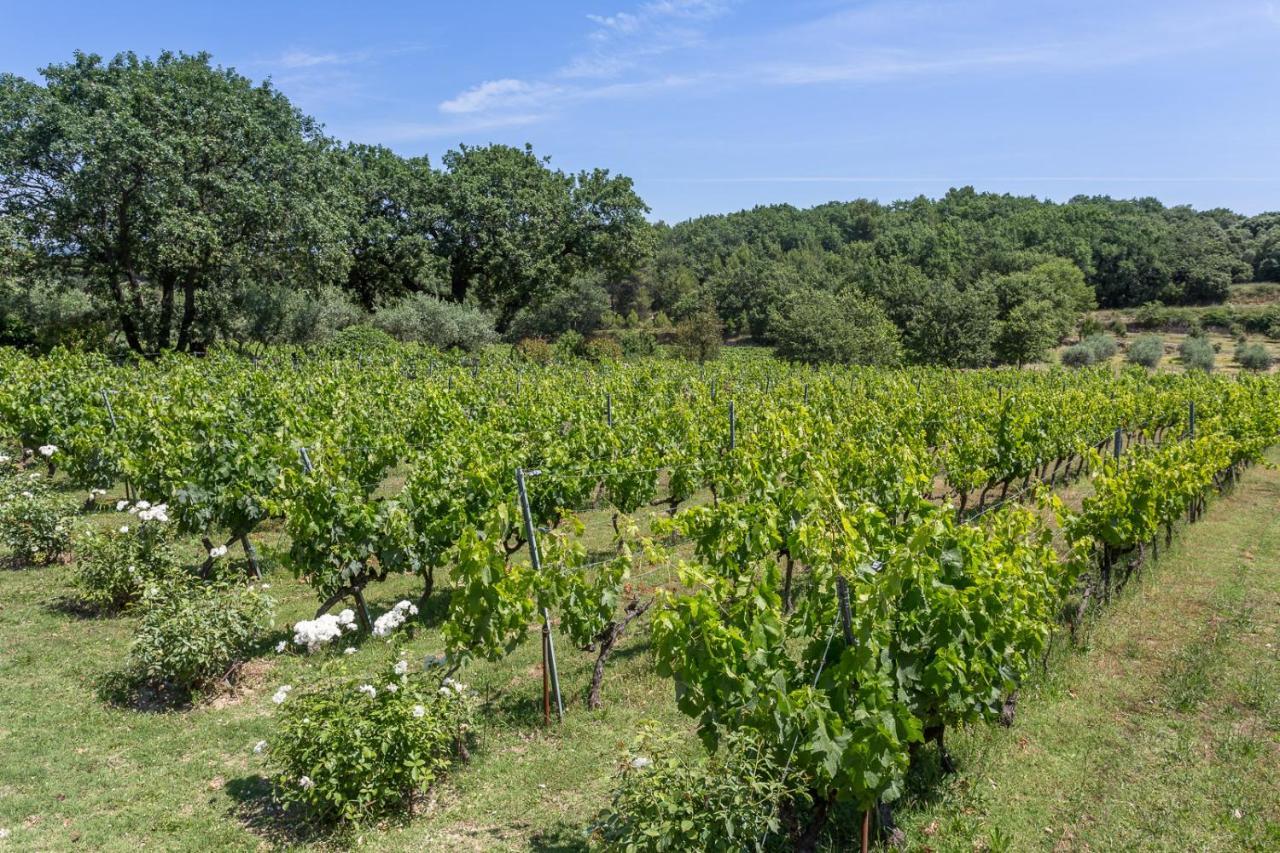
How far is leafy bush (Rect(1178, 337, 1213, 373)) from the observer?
39594 mm

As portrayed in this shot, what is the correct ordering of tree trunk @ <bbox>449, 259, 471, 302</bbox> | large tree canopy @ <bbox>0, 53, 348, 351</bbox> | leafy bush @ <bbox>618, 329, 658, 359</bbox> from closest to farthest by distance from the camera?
large tree canopy @ <bbox>0, 53, 348, 351</bbox> → tree trunk @ <bbox>449, 259, 471, 302</bbox> → leafy bush @ <bbox>618, 329, 658, 359</bbox>

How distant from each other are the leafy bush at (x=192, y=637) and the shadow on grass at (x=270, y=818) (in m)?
1.41

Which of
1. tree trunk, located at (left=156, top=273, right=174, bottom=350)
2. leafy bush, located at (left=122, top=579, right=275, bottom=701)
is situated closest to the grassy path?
leafy bush, located at (left=122, top=579, right=275, bottom=701)

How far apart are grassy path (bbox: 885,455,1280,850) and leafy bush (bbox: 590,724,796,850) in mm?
1391

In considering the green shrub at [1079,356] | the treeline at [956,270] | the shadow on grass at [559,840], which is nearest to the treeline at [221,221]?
the treeline at [956,270]

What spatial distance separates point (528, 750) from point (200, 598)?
3432mm

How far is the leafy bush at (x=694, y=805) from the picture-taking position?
12.6 feet

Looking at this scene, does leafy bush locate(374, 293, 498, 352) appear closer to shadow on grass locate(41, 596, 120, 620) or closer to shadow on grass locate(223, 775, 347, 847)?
shadow on grass locate(41, 596, 120, 620)

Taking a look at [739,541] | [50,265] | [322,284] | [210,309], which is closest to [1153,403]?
[739,541]

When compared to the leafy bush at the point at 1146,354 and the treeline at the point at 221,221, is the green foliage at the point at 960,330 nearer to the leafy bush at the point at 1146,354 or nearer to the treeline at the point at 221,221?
the leafy bush at the point at 1146,354

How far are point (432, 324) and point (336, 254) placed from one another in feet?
16.8

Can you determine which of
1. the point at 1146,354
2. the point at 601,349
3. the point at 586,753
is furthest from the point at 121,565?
the point at 1146,354

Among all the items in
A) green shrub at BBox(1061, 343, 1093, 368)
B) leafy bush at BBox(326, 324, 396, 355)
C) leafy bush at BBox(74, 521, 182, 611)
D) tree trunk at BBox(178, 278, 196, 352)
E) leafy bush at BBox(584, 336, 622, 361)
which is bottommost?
leafy bush at BBox(74, 521, 182, 611)

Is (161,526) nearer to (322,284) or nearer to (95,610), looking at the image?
(95,610)
